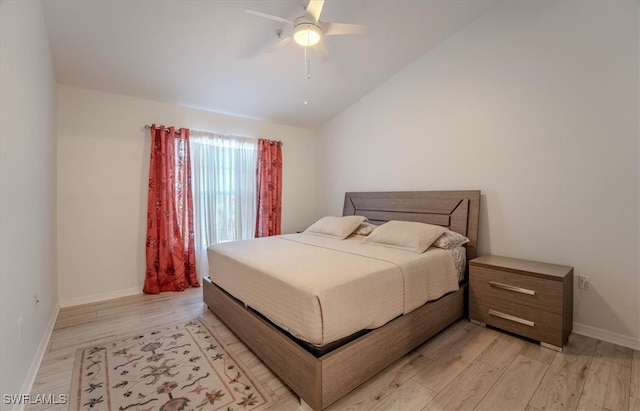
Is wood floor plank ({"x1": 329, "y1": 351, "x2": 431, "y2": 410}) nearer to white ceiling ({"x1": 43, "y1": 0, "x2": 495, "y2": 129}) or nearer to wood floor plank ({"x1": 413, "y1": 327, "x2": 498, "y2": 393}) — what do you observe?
wood floor plank ({"x1": 413, "y1": 327, "x2": 498, "y2": 393})

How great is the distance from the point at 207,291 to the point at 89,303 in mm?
1438

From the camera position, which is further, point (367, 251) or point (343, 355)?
point (367, 251)

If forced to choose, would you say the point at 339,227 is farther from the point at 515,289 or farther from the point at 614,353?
the point at 614,353

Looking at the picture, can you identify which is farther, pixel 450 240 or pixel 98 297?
pixel 98 297

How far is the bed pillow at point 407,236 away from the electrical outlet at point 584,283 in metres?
1.12

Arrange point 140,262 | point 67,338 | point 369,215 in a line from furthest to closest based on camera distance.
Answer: point 369,215 → point 140,262 → point 67,338

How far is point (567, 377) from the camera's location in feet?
5.92

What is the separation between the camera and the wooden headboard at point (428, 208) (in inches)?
115

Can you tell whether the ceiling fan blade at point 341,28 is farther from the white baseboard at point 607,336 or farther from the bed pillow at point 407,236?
the white baseboard at point 607,336

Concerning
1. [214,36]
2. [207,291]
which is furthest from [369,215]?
[214,36]

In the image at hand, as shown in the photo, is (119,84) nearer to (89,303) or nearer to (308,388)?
(89,303)

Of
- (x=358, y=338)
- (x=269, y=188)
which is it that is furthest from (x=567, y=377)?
(x=269, y=188)

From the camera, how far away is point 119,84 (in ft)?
10.0

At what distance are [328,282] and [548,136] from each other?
7.96 ft
